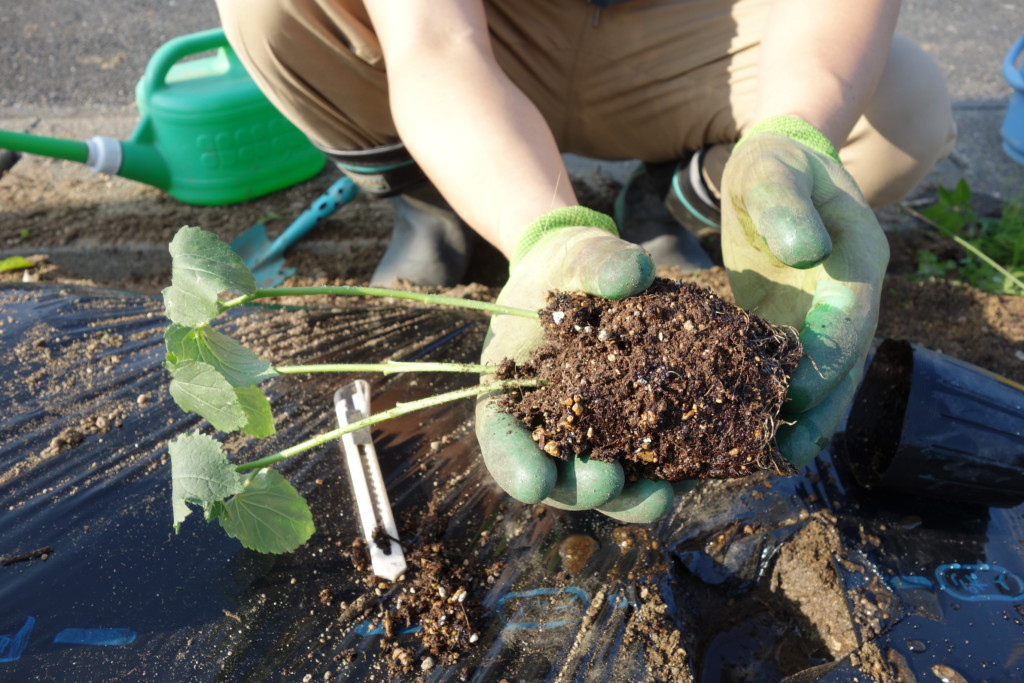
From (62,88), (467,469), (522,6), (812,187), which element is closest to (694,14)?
(522,6)

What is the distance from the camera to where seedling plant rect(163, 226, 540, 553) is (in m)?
0.94

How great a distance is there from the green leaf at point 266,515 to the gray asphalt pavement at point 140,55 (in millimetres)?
2602

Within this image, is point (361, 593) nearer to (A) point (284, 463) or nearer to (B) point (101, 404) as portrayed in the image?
(A) point (284, 463)

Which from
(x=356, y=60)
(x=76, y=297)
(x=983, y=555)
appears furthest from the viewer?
(x=356, y=60)

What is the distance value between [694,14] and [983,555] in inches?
56.7

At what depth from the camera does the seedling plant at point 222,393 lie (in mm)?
943

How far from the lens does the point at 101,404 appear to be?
1.35 m

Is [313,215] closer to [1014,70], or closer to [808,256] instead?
[808,256]

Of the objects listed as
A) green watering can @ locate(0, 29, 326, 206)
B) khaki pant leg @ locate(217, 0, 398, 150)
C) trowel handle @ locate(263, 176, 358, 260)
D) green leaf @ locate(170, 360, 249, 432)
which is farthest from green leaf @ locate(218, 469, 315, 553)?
green watering can @ locate(0, 29, 326, 206)

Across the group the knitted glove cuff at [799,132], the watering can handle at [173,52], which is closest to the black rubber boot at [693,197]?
the knitted glove cuff at [799,132]

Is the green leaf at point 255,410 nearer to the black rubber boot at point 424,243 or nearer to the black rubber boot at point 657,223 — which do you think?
the black rubber boot at point 424,243

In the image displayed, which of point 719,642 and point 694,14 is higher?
point 694,14

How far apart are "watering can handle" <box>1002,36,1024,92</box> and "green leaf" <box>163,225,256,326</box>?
2.86 m

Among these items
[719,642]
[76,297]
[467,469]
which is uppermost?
[76,297]
